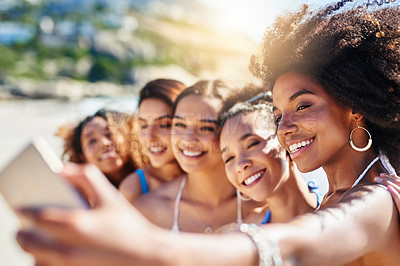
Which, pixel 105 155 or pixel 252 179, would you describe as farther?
pixel 105 155

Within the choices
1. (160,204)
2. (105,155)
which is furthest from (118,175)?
(160,204)

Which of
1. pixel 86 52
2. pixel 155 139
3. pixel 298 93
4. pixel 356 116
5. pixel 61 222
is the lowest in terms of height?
pixel 86 52

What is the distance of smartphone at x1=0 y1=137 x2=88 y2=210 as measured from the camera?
2.87ft

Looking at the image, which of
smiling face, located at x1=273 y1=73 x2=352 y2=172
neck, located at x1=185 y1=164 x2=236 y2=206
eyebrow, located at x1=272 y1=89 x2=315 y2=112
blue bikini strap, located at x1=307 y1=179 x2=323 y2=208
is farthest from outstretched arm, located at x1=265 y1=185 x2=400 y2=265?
neck, located at x1=185 y1=164 x2=236 y2=206

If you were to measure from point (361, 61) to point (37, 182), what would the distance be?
1.69 m

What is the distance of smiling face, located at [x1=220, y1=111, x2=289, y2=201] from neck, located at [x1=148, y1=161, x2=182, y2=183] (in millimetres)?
1259

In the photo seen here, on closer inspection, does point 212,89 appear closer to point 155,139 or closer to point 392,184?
point 155,139

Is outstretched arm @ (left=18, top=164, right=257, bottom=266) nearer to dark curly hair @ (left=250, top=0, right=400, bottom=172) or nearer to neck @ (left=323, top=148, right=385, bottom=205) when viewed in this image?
neck @ (left=323, top=148, right=385, bottom=205)

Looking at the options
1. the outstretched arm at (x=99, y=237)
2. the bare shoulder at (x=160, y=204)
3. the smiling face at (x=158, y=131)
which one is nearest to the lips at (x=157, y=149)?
the smiling face at (x=158, y=131)

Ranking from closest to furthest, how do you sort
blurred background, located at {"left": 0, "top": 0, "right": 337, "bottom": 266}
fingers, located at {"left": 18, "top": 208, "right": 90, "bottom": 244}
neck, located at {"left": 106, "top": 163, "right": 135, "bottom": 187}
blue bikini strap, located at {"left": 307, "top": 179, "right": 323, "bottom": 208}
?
fingers, located at {"left": 18, "top": 208, "right": 90, "bottom": 244} → blue bikini strap, located at {"left": 307, "top": 179, "right": 323, "bottom": 208} → neck, located at {"left": 106, "top": 163, "right": 135, "bottom": 187} → blurred background, located at {"left": 0, "top": 0, "right": 337, "bottom": 266}

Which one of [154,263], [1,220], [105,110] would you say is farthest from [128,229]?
[1,220]

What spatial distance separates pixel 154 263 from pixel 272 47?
69.0 inches

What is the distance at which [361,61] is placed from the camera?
6.81 ft

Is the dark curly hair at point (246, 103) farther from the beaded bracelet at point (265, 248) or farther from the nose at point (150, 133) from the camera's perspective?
the beaded bracelet at point (265, 248)
